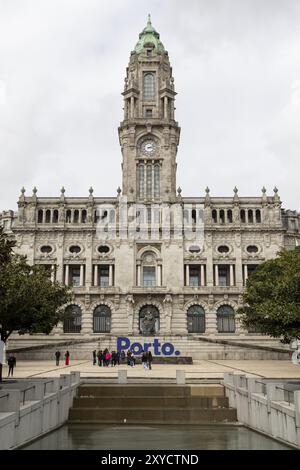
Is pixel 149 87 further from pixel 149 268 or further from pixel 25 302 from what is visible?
pixel 25 302

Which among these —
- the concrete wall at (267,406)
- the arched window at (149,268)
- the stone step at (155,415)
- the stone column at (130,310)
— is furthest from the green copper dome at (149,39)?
the stone step at (155,415)

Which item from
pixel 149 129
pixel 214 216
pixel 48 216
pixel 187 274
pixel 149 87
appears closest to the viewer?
pixel 187 274

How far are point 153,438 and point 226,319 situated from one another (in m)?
50.1

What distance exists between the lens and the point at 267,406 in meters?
24.6

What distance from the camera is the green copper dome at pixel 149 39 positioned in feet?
282

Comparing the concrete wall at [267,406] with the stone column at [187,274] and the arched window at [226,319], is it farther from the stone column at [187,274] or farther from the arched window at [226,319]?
the stone column at [187,274]

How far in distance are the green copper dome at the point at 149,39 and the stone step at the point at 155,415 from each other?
2736 inches

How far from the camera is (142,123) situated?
80.4m

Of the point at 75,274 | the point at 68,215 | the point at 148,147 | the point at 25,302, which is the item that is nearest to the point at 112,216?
the point at 68,215

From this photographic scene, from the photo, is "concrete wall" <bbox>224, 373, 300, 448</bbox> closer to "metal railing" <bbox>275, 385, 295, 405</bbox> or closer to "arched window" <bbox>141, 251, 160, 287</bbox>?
"metal railing" <bbox>275, 385, 295, 405</bbox>

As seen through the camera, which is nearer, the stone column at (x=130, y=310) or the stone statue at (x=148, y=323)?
the stone column at (x=130, y=310)

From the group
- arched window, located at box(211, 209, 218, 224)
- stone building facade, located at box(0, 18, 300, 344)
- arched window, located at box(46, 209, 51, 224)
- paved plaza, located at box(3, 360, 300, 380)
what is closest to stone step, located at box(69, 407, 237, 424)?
paved plaza, located at box(3, 360, 300, 380)
